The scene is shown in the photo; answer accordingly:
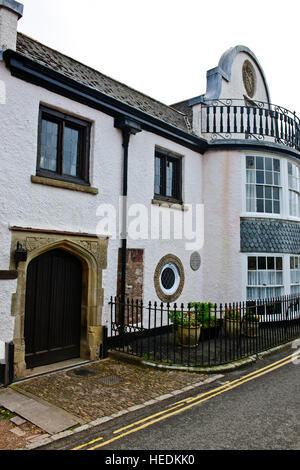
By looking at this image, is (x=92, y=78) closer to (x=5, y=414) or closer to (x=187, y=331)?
(x=187, y=331)

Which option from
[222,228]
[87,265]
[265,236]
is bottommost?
[87,265]

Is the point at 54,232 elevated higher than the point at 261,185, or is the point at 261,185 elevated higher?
the point at 261,185

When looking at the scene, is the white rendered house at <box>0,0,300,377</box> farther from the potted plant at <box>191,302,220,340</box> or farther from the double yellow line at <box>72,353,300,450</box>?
the double yellow line at <box>72,353,300,450</box>

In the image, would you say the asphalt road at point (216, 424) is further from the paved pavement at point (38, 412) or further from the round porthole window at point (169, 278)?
the round porthole window at point (169, 278)

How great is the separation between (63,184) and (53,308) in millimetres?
2770

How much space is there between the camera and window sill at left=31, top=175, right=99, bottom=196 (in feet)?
23.4

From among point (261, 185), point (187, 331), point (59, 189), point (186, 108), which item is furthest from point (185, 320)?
point (186, 108)

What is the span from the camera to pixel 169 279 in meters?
10.7

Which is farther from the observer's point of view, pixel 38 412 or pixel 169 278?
pixel 169 278

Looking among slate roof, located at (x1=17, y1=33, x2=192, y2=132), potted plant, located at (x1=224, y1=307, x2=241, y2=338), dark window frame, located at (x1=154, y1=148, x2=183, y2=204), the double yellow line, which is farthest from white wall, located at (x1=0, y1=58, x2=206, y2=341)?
the double yellow line

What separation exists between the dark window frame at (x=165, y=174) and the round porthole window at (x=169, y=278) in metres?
1.87

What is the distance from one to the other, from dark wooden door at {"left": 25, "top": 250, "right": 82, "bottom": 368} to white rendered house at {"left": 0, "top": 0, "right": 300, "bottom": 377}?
0.03 m
